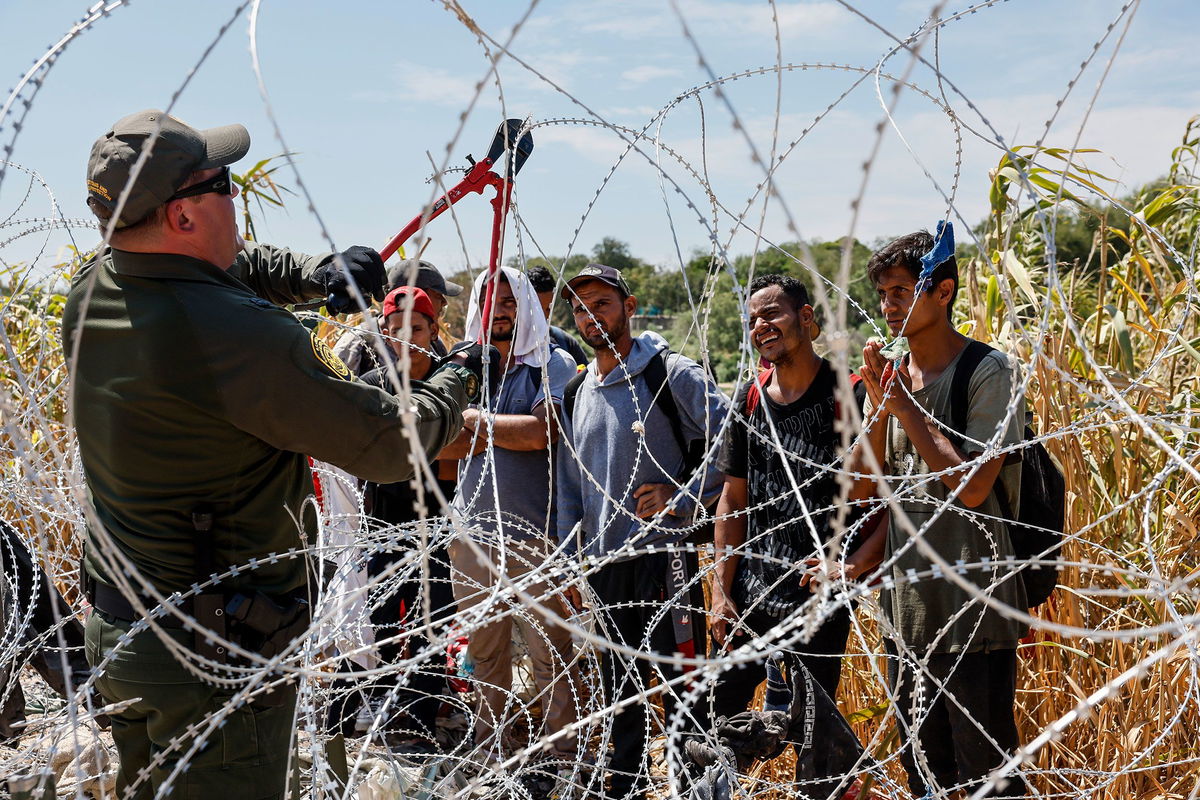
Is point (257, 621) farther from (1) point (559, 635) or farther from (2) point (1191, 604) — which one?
(2) point (1191, 604)

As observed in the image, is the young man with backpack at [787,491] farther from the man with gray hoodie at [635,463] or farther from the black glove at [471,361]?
the black glove at [471,361]

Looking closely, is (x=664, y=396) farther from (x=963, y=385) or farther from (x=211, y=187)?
(x=211, y=187)

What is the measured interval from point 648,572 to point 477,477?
0.95 metres

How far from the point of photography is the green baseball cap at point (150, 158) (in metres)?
2.20

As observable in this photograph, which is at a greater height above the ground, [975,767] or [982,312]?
[982,312]

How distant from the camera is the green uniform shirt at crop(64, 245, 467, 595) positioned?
7.01 feet

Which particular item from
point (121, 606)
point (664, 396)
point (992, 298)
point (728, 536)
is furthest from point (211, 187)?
point (992, 298)

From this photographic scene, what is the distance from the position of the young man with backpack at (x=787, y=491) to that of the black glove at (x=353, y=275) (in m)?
1.29

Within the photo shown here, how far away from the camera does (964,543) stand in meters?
2.92

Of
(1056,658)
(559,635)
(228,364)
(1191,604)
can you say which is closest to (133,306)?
(228,364)

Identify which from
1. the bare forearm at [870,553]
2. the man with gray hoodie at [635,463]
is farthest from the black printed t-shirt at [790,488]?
the man with gray hoodie at [635,463]

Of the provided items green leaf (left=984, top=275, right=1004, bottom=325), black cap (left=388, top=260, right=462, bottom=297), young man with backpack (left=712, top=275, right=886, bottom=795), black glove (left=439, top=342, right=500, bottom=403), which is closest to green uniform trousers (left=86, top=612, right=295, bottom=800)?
black glove (left=439, top=342, right=500, bottom=403)

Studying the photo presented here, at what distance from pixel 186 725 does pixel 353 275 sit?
1.27m

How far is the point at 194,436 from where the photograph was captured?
2197 mm
